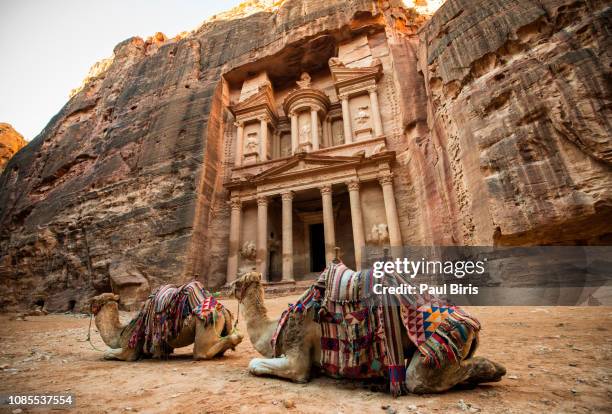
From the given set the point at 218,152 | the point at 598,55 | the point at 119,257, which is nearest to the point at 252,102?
the point at 218,152

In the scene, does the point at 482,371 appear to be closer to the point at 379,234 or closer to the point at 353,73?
the point at 379,234

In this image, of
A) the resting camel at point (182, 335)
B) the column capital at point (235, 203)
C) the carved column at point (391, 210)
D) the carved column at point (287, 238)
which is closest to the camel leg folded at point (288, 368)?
the resting camel at point (182, 335)

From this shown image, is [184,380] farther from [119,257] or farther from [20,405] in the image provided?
[119,257]

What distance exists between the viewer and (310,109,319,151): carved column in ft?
53.3

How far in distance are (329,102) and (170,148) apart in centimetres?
957

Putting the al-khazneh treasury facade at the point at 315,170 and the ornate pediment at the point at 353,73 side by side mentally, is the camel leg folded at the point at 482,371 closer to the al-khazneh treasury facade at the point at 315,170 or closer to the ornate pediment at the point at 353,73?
the al-khazneh treasury facade at the point at 315,170

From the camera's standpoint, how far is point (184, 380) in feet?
8.80

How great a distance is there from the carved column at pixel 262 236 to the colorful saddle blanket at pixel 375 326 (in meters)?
11.3

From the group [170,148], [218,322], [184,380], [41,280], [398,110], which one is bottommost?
[184,380]

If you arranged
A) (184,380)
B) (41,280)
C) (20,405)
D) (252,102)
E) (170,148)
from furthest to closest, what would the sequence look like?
1. (252,102)
2. (170,148)
3. (41,280)
4. (184,380)
5. (20,405)

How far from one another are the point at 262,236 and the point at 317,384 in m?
12.0

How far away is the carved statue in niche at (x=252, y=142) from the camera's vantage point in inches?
682

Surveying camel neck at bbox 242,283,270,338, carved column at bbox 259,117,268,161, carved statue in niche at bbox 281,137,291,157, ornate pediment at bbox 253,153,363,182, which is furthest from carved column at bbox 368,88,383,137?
camel neck at bbox 242,283,270,338

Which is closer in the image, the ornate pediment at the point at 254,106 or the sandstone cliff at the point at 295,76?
the sandstone cliff at the point at 295,76
